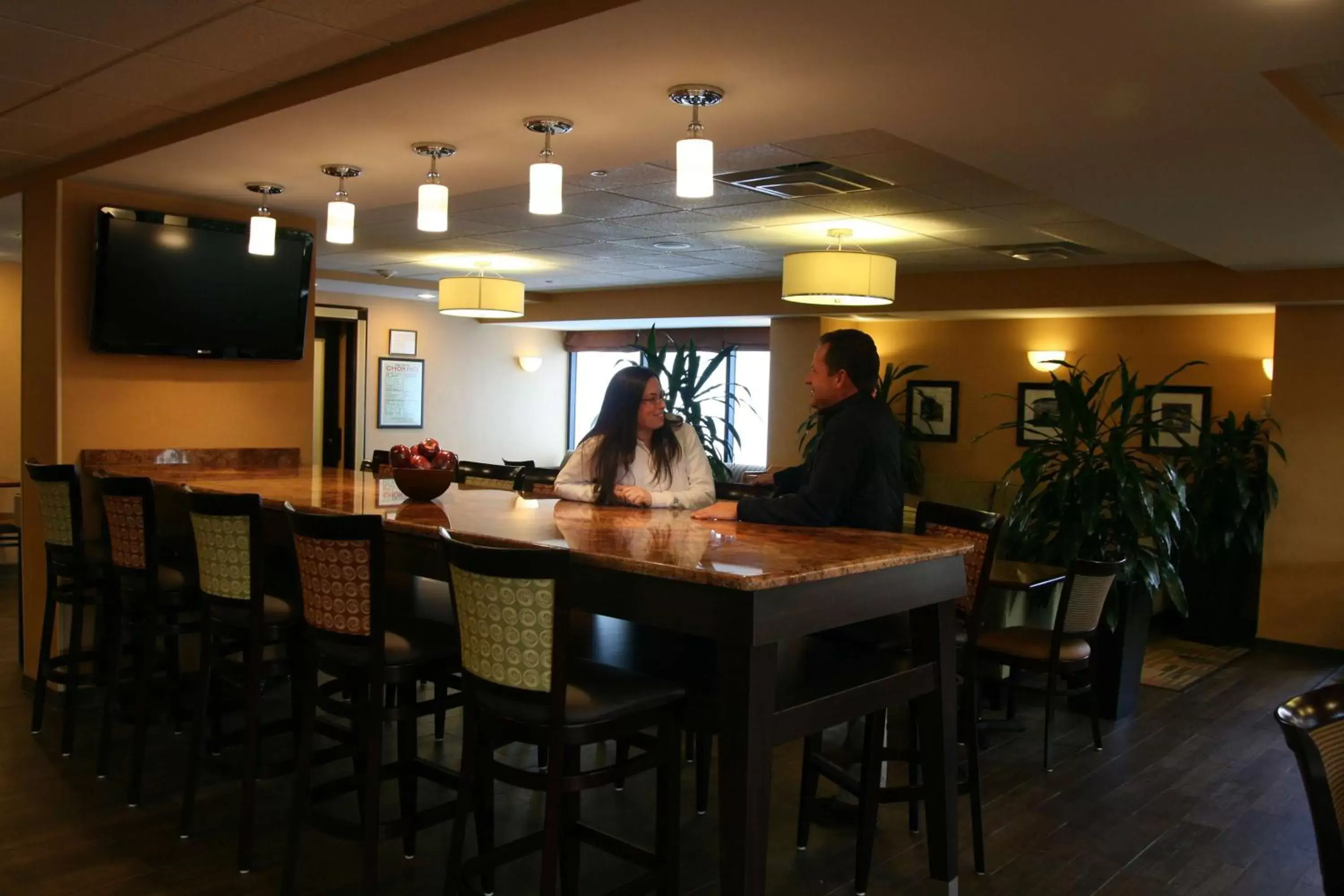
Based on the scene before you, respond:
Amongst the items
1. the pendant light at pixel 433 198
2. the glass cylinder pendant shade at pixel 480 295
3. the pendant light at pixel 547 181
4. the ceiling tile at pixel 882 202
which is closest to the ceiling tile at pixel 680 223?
the ceiling tile at pixel 882 202

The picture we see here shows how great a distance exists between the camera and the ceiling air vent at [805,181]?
4785 millimetres

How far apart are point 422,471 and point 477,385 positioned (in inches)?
344

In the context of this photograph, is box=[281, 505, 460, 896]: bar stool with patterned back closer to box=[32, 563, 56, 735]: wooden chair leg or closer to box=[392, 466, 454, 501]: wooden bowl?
box=[392, 466, 454, 501]: wooden bowl

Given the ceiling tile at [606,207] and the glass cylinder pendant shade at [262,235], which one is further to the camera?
the ceiling tile at [606,207]

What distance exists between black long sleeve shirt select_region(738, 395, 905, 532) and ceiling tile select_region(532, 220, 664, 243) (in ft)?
11.9

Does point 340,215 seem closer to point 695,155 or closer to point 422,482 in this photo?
point 422,482

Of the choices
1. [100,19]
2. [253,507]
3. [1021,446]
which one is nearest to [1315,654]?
[1021,446]

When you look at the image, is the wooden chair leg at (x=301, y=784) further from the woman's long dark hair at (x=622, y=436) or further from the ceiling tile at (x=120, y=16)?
the ceiling tile at (x=120, y=16)

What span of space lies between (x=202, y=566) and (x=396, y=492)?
32.3 inches

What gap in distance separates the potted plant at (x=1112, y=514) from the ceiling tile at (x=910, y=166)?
1.15 m

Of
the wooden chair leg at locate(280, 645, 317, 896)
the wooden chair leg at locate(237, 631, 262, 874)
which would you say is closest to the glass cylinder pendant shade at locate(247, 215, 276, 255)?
the wooden chair leg at locate(237, 631, 262, 874)

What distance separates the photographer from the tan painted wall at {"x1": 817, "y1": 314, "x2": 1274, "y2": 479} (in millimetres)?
7590

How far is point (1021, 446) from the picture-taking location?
28.7 feet

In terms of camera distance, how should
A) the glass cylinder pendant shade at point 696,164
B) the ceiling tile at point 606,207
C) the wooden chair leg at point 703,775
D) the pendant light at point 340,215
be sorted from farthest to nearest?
the ceiling tile at point 606,207, the pendant light at point 340,215, the wooden chair leg at point 703,775, the glass cylinder pendant shade at point 696,164
